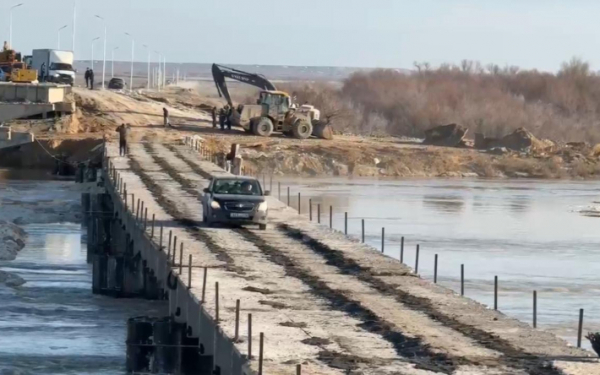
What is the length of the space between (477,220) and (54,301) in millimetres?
27816

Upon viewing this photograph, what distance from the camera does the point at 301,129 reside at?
83.6 meters

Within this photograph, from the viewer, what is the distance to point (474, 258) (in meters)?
49.1

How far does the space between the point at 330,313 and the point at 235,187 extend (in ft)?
48.8

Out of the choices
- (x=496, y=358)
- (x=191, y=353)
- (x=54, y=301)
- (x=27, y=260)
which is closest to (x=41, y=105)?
(x=27, y=260)

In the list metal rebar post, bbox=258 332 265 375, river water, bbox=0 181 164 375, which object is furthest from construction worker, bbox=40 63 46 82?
metal rebar post, bbox=258 332 265 375

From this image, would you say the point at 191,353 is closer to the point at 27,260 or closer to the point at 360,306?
the point at 360,306

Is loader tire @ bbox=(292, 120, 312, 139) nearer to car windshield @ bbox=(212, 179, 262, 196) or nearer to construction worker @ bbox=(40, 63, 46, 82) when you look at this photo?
construction worker @ bbox=(40, 63, 46, 82)

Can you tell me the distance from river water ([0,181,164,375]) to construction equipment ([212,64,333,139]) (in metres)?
26.8

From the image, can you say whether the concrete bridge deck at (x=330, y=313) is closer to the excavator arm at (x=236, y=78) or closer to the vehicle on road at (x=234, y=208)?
the vehicle on road at (x=234, y=208)

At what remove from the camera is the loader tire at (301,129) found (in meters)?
83.2

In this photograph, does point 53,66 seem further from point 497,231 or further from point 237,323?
point 237,323

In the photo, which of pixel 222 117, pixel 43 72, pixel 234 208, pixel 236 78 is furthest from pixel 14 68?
pixel 234 208

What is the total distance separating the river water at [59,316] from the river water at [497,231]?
29.8 feet

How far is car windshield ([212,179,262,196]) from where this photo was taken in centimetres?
3828
